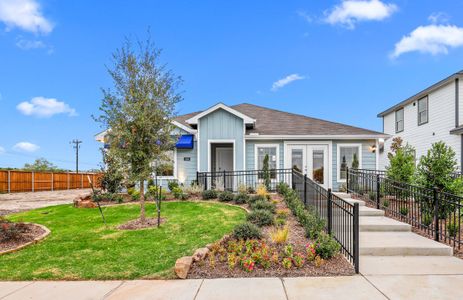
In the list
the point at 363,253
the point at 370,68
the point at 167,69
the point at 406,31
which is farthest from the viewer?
the point at 370,68

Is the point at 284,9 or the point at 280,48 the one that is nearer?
the point at 284,9

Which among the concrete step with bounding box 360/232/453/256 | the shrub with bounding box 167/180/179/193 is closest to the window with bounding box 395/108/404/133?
the shrub with bounding box 167/180/179/193

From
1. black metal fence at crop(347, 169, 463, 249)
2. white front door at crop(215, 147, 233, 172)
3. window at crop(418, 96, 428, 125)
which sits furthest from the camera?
white front door at crop(215, 147, 233, 172)

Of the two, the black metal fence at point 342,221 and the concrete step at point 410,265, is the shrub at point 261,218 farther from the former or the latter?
the concrete step at point 410,265

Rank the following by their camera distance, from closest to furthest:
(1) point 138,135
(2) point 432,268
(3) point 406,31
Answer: (2) point 432,268, (1) point 138,135, (3) point 406,31

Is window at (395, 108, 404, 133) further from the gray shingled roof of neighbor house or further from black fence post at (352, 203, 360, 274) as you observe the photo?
black fence post at (352, 203, 360, 274)

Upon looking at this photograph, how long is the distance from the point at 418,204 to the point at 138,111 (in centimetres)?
725

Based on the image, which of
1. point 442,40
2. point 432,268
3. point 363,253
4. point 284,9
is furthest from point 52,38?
point 442,40

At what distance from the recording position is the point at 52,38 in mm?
13172

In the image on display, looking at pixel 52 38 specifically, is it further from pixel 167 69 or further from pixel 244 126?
pixel 244 126

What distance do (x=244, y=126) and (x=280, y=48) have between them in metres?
4.94

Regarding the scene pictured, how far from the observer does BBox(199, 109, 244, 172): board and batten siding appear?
13.1m

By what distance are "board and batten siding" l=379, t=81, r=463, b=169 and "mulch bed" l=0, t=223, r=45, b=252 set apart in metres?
14.9

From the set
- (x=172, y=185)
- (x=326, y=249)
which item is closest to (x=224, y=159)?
(x=172, y=185)
